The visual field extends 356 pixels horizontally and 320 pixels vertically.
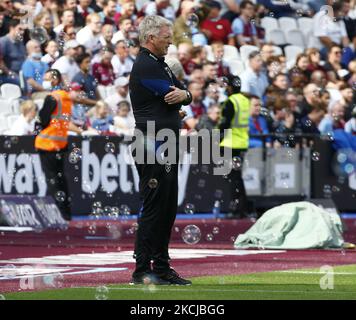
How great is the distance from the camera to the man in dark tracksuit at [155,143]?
1168 cm

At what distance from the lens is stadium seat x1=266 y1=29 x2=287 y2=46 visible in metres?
28.3

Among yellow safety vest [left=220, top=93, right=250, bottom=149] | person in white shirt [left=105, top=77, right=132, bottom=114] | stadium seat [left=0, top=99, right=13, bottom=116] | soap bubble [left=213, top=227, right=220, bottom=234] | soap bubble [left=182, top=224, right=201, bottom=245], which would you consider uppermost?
person in white shirt [left=105, top=77, right=132, bottom=114]

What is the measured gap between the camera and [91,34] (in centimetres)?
2384

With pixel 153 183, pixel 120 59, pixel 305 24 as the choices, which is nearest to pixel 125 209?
pixel 120 59

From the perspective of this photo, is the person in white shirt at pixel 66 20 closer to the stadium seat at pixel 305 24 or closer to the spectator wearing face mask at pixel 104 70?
the spectator wearing face mask at pixel 104 70

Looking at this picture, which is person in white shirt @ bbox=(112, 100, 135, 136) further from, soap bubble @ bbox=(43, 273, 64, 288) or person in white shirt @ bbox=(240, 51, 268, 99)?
soap bubble @ bbox=(43, 273, 64, 288)

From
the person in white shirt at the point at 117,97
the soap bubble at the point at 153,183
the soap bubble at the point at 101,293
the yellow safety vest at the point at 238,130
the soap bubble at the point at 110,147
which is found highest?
the person in white shirt at the point at 117,97

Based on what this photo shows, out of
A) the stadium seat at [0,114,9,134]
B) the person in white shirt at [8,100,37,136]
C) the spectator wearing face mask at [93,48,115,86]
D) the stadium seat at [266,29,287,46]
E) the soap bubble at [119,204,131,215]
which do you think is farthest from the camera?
the stadium seat at [266,29,287,46]

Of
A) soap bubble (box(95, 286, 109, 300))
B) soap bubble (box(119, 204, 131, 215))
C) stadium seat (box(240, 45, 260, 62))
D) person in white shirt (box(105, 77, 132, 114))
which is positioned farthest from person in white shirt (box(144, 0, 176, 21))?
soap bubble (box(95, 286, 109, 300))

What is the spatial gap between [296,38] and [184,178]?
6741 millimetres

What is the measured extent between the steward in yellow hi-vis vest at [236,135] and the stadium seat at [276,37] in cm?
606

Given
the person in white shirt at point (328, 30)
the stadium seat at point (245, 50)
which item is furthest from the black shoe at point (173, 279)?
the person in white shirt at point (328, 30)

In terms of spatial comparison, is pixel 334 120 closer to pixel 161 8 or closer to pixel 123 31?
pixel 161 8

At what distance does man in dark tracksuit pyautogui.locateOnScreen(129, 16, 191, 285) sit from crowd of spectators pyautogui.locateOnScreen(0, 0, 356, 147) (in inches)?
346
